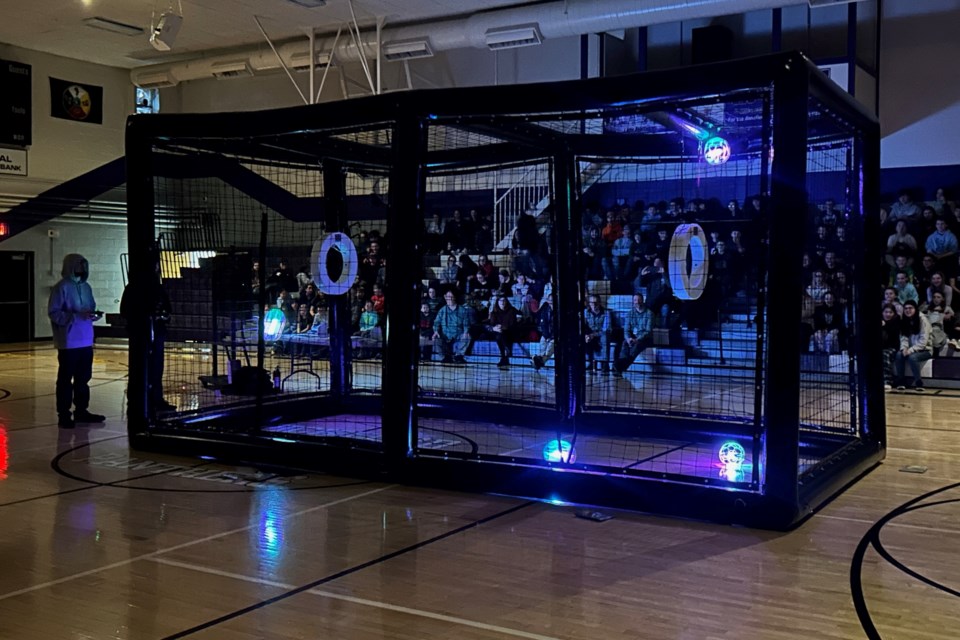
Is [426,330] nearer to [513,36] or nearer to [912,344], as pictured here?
[513,36]

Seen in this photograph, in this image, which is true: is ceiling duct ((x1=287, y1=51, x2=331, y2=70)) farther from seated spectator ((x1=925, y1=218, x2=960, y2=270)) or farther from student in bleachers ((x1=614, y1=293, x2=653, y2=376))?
seated spectator ((x1=925, y1=218, x2=960, y2=270))

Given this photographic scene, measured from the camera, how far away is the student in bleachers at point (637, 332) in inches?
496

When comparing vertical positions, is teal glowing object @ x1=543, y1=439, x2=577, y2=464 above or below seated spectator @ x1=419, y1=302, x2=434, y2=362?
below

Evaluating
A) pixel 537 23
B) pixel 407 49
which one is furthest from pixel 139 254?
pixel 407 49

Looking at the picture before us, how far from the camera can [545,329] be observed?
37.1 ft

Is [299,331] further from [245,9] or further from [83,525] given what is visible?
[245,9]

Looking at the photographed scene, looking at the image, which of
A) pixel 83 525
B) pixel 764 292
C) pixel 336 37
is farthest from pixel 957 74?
pixel 83 525

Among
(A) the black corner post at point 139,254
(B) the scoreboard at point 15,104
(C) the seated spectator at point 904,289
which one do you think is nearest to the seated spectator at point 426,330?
(A) the black corner post at point 139,254

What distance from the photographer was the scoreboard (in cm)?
1909

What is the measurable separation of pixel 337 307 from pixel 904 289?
8586mm

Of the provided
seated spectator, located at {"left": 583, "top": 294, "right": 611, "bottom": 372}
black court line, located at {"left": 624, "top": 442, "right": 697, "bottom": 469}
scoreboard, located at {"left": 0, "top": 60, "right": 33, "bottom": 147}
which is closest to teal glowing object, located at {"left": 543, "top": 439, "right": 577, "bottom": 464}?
black court line, located at {"left": 624, "top": 442, "right": 697, "bottom": 469}

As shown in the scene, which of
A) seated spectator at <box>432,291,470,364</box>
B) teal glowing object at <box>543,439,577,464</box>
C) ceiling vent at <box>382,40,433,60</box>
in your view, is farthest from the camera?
ceiling vent at <box>382,40,433,60</box>

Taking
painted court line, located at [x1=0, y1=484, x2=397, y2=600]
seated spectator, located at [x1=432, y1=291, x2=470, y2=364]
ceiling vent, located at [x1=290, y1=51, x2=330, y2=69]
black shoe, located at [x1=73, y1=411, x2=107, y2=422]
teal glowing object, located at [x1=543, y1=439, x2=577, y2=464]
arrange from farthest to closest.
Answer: ceiling vent, located at [x1=290, y1=51, x2=330, y2=69] → seated spectator, located at [x1=432, y1=291, x2=470, y2=364] → black shoe, located at [x1=73, y1=411, x2=107, y2=422] → teal glowing object, located at [x1=543, y1=439, x2=577, y2=464] → painted court line, located at [x1=0, y1=484, x2=397, y2=600]

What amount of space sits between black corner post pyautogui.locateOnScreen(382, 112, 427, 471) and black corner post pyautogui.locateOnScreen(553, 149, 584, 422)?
1942mm
